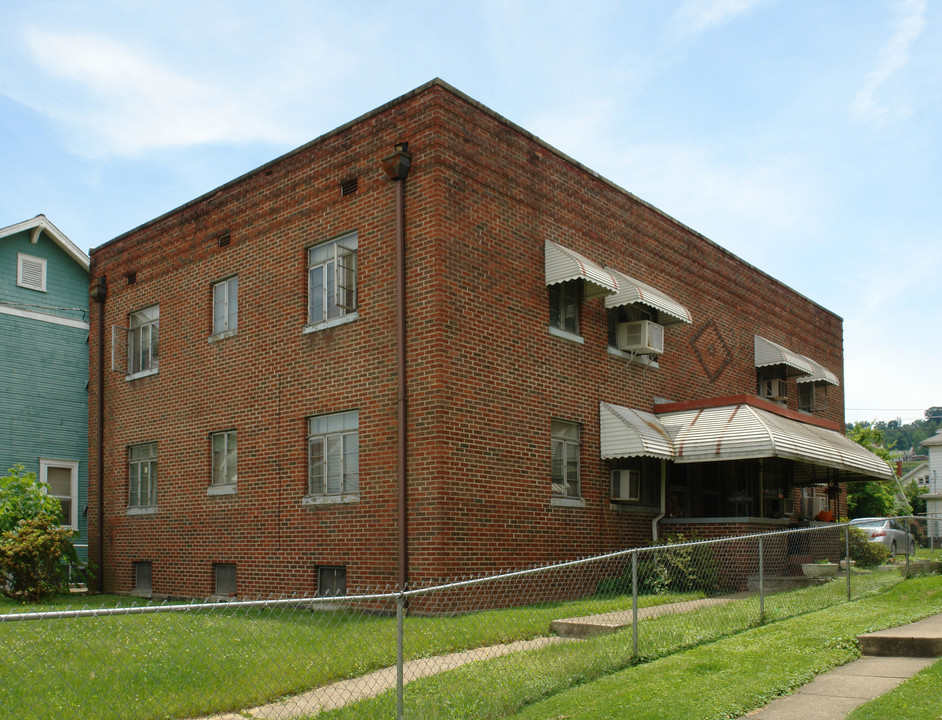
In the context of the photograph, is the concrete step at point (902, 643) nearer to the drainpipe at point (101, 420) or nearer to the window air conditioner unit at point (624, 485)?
the window air conditioner unit at point (624, 485)

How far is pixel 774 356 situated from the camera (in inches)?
925

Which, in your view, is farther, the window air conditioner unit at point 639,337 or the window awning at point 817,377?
the window awning at point 817,377

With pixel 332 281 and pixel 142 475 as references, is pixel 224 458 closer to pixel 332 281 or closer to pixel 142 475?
pixel 142 475

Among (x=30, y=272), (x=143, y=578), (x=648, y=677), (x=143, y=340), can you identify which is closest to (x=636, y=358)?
(x=648, y=677)

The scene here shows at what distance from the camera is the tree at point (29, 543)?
17.1 metres

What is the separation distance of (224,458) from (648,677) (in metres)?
11.5

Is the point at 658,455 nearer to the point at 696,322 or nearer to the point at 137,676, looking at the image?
the point at 696,322

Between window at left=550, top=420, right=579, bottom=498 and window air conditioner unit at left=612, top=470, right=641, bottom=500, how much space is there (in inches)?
39.8

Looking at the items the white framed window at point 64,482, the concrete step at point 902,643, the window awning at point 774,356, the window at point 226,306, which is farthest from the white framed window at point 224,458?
the window awning at point 774,356

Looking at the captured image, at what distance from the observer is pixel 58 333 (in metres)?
24.3

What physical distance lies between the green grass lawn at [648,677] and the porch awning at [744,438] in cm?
545

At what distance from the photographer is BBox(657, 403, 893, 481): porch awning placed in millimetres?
16438

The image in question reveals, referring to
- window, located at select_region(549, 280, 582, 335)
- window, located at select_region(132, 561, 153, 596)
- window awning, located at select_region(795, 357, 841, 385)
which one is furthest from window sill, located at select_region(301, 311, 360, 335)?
window awning, located at select_region(795, 357, 841, 385)

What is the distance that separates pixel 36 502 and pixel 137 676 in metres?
11.4
